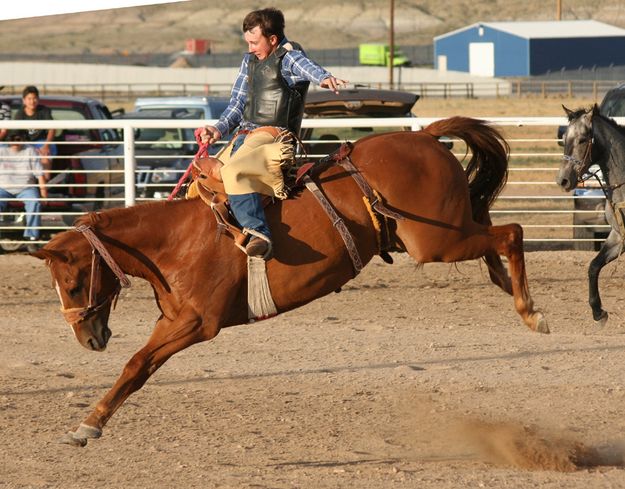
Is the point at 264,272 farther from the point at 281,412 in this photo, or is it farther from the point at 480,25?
the point at 480,25

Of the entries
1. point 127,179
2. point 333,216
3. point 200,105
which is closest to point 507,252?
point 333,216

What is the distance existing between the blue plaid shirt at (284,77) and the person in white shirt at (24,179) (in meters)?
7.41

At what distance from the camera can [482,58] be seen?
86750 mm

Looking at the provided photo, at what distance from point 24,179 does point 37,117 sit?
0.80 metres

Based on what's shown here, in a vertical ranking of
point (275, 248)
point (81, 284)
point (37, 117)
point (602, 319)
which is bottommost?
point (602, 319)

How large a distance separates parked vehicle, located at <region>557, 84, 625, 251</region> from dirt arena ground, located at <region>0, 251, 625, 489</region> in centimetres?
231

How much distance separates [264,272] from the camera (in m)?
6.02

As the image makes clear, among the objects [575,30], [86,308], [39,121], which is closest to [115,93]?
[575,30]

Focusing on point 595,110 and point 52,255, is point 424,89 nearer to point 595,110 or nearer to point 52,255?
point 595,110

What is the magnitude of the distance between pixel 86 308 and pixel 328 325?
4142 millimetres

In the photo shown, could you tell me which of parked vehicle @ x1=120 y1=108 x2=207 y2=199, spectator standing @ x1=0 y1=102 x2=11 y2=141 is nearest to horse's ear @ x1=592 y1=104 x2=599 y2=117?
parked vehicle @ x1=120 y1=108 x2=207 y2=199

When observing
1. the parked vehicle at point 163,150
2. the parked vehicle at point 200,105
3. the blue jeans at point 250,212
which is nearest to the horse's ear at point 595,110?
the blue jeans at point 250,212

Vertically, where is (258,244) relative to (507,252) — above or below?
above

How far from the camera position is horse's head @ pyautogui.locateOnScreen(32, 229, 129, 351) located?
584 centimetres
